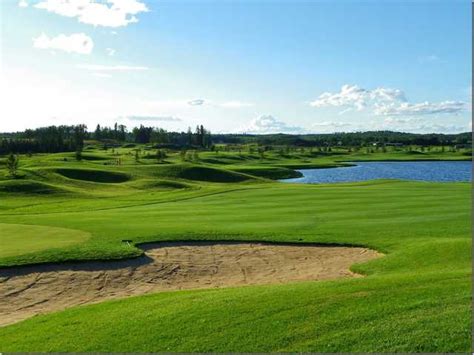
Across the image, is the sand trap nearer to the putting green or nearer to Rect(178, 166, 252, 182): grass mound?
the putting green

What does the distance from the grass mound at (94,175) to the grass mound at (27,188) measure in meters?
12.6

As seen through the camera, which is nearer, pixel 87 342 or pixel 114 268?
pixel 87 342

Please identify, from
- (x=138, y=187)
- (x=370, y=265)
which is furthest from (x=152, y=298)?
(x=138, y=187)

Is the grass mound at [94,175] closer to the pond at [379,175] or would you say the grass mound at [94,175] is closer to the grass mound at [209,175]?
the grass mound at [209,175]

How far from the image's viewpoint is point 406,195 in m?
32.5

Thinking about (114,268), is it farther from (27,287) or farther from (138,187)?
(138,187)

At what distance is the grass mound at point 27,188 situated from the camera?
47469 mm

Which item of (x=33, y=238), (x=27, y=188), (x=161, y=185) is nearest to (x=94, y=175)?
(x=161, y=185)

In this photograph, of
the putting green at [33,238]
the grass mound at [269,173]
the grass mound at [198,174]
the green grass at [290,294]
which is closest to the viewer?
the green grass at [290,294]

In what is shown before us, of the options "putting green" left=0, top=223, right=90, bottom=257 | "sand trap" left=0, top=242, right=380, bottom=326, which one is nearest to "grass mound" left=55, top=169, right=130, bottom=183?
"putting green" left=0, top=223, right=90, bottom=257

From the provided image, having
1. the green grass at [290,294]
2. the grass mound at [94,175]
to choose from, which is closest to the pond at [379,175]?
the grass mound at [94,175]

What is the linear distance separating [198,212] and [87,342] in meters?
18.2

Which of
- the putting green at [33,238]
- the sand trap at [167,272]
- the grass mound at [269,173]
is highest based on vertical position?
the putting green at [33,238]

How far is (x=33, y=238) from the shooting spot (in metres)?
19.5
